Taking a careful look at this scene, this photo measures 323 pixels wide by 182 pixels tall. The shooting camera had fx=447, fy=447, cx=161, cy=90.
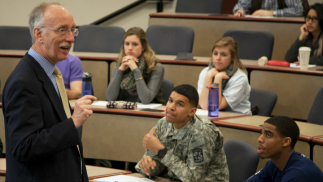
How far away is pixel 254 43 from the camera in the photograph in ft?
15.7

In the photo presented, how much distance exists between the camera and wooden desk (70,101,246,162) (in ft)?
11.0

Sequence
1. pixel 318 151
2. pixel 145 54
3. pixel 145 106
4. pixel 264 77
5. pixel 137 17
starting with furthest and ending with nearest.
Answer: pixel 137 17 < pixel 264 77 < pixel 145 54 < pixel 145 106 < pixel 318 151

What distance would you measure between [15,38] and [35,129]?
13.5 feet

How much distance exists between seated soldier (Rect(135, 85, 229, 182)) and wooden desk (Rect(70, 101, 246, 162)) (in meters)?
0.82

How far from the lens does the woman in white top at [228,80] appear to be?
3.60 m

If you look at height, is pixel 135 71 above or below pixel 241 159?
above

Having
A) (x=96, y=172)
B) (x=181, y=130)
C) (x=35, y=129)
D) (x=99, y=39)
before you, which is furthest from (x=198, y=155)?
(x=99, y=39)

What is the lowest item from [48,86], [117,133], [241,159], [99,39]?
[117,133]

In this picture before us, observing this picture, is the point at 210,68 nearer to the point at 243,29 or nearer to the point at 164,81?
the point at 164,81

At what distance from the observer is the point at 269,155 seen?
2232mm

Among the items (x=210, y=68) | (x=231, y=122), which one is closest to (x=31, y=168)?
(x=231, y=122)

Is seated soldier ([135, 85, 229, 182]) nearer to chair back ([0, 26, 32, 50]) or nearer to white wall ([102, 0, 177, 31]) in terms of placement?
chair back ([0, 26, 32, 50])

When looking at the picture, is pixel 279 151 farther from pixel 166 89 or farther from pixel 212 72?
pixel 166 89

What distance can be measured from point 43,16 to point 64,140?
0.43 m
